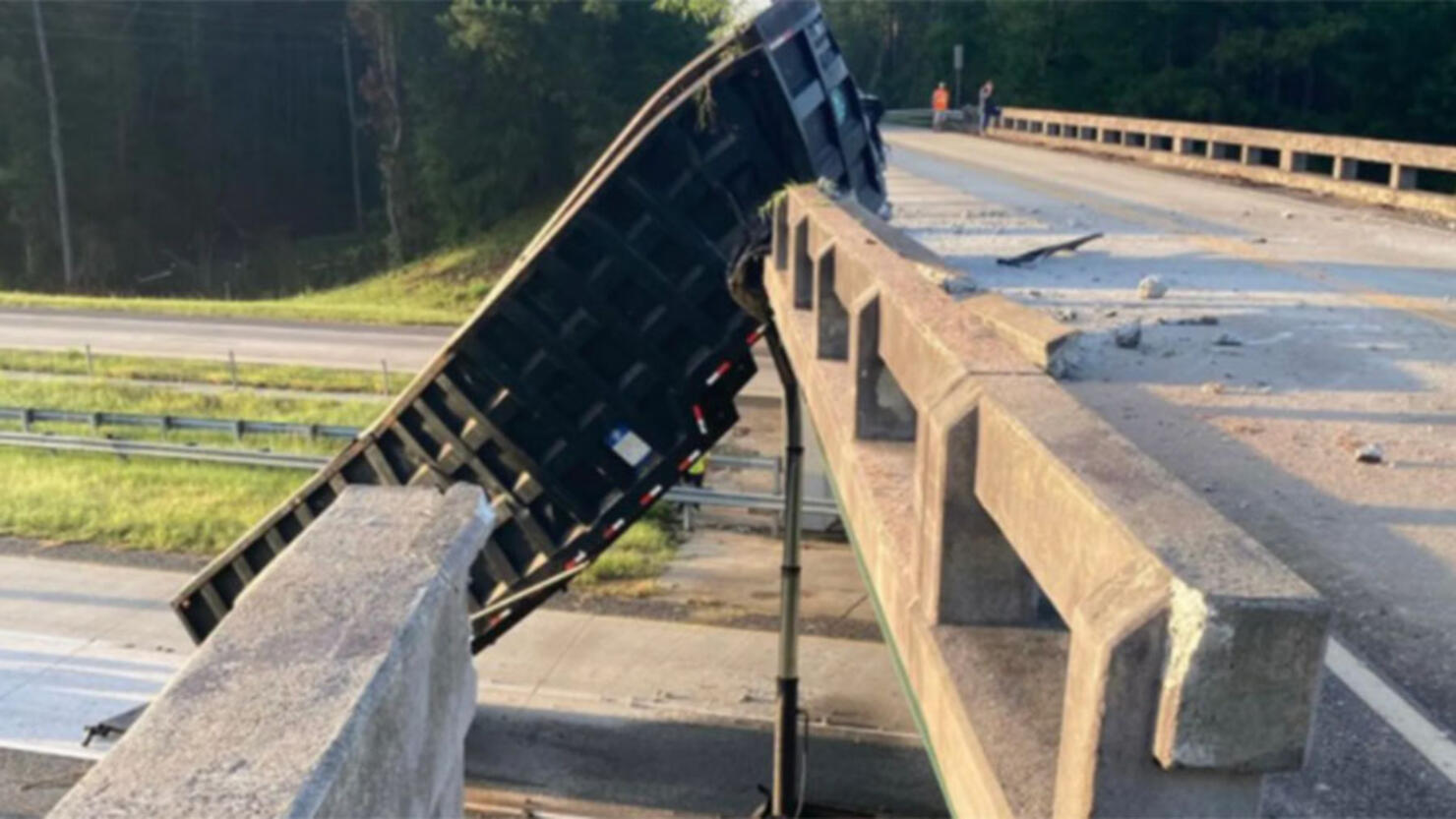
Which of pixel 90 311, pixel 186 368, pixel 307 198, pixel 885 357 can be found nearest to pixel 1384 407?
pixel 885 357

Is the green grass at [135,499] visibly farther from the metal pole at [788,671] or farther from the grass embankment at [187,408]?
the metal pole at [788,671]

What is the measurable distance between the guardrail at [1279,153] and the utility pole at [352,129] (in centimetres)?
4185

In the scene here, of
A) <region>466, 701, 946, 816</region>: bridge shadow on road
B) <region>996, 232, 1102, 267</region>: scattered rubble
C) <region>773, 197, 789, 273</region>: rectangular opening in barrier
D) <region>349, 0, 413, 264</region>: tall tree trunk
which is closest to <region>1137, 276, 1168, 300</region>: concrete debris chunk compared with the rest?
<region>996, 232, 1102, 267</region>: scattered rubble

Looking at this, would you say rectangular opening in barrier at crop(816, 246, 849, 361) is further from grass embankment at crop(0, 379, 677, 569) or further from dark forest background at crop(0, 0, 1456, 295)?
dark forest background at crop(0, 0, 1456, 295)

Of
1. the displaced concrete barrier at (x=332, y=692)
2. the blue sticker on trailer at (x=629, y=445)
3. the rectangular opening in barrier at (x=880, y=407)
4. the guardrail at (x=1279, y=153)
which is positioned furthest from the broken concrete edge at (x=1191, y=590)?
the guardrail at (x=1279, y=153)

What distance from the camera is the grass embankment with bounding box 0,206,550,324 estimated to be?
3019 cm

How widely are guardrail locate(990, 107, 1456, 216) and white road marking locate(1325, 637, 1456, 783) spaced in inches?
515

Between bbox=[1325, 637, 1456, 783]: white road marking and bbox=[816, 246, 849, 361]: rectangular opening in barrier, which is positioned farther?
bbox=[816, 246, 849, 361]: rectangular opening in barrier

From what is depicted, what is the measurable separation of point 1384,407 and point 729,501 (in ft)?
30.3

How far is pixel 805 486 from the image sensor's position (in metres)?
14.4

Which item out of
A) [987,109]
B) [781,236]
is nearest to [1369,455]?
[781,236]

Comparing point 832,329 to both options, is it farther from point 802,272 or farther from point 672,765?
point 672,765

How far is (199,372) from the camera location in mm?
22250

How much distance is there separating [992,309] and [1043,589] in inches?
79.5
